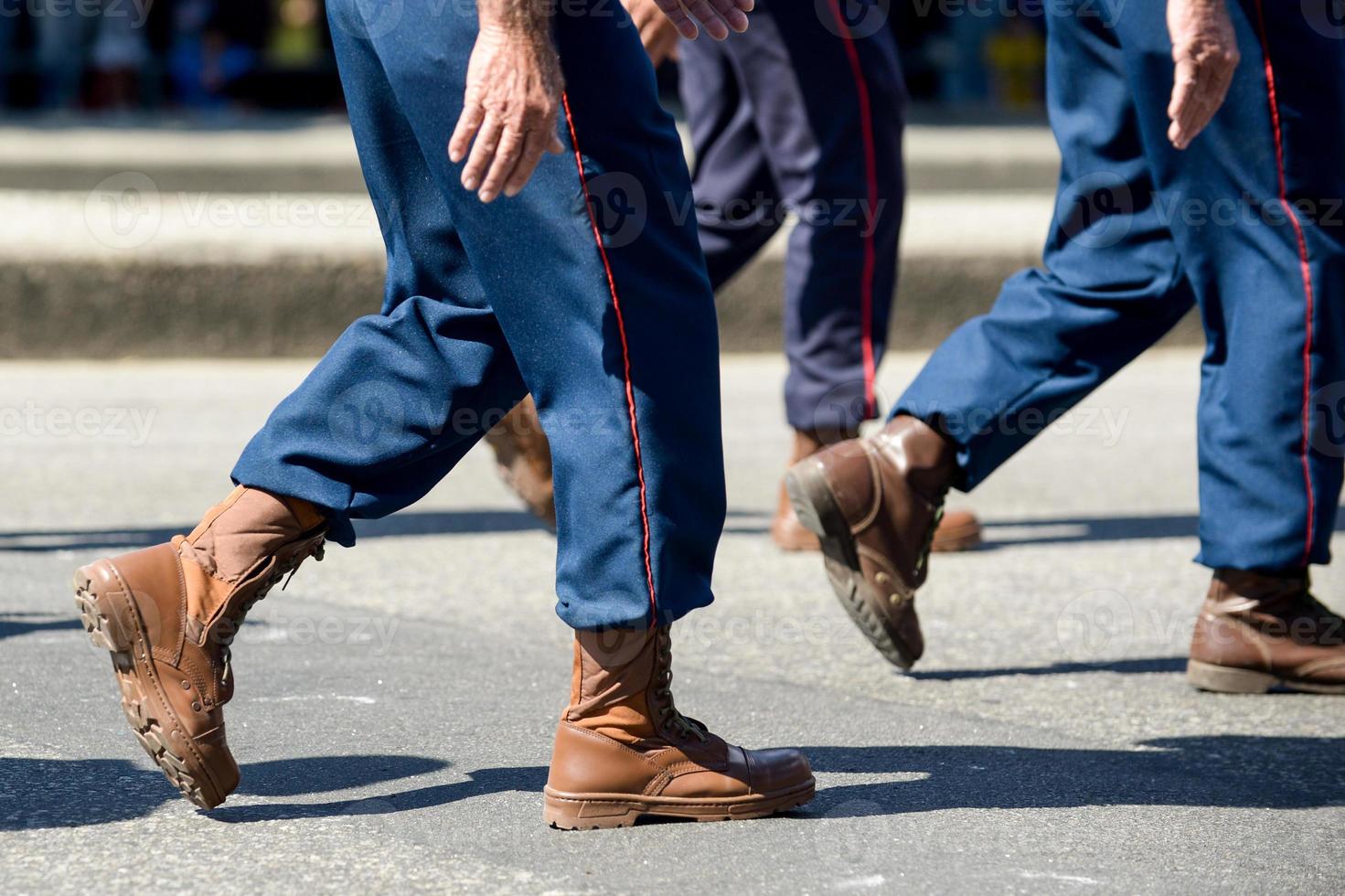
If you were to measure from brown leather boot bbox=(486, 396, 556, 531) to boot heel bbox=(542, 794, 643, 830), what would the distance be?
1.58 metres

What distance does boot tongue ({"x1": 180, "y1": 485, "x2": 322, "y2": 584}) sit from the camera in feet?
7.20

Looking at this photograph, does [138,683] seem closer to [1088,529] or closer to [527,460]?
[527,460]

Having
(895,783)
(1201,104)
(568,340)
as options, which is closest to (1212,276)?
(1201,104)

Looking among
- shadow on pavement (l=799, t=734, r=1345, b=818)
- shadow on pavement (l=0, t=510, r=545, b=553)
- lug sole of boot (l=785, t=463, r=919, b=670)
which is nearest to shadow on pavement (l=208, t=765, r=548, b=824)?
shadow on pavement (l=799, t=734, r=1345, b=818)

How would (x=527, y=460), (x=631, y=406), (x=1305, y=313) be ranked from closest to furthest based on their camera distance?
(x=631, y=406), (x=1305, y=313), (x=527, y=460)

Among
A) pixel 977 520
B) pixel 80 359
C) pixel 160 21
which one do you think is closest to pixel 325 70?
pixel 160 21

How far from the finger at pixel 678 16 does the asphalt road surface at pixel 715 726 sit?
91cm

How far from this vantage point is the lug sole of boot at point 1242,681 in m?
2.94

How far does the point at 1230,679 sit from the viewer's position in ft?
9.64

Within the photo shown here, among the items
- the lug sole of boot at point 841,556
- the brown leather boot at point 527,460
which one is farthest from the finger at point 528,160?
the brown leather boot at point 527,460

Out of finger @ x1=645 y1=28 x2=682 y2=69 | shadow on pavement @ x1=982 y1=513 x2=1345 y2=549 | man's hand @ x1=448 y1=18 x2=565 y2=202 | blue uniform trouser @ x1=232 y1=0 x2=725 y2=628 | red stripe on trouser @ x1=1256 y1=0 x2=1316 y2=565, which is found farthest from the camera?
shadow on pavement @ x1=982 y1=513 x2=1345 y2=549

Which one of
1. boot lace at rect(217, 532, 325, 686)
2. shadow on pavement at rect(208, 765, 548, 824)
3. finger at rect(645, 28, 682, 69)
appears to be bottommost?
shadow on pavement at rect(208, 765, 548, 824)

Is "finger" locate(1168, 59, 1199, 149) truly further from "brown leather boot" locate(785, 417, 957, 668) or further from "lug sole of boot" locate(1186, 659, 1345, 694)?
"lug sole of boot" locate(1186, 659, 1345, 694)

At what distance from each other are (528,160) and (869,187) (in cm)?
197
